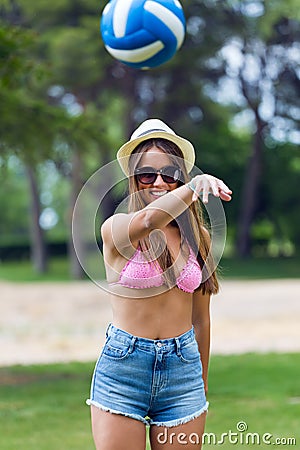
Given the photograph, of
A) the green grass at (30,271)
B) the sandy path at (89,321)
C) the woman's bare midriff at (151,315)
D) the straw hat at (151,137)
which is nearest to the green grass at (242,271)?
the green grass at (30,271)

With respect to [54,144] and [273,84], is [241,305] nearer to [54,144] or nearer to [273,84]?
[54,144]

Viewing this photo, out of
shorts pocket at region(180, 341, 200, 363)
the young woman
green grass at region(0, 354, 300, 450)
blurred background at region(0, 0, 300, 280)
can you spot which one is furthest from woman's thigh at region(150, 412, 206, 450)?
blurred background at region(0, 0, 300, 280)

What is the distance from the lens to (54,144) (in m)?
9.38

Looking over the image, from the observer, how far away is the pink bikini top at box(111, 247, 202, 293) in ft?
8.80

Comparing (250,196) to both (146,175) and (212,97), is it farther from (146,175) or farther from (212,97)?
(146,175)

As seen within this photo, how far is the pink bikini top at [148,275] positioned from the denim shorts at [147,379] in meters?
0.15

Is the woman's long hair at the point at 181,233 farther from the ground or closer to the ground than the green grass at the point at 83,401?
farther from the ground

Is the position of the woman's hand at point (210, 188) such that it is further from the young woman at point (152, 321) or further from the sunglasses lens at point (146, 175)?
the sunglasses lens at point (146, 175)

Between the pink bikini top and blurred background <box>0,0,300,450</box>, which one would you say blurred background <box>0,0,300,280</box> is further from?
the pink bikini top

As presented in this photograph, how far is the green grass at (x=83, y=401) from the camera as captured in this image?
5.88m

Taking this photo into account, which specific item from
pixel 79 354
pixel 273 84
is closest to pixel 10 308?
pixel 79 354

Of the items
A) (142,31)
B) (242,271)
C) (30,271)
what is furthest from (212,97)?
(142,31)

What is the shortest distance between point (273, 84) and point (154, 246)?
2657 centimetres

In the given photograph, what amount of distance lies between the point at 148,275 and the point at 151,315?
127mm
